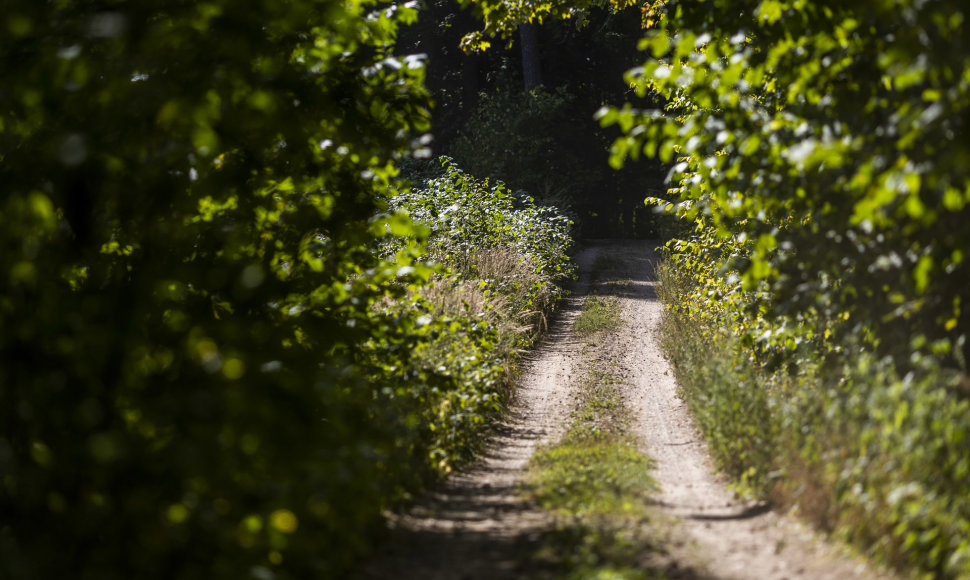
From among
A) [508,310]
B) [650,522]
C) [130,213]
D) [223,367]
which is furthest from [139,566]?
[508,310]

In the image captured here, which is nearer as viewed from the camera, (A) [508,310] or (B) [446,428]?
(B) [446,428]

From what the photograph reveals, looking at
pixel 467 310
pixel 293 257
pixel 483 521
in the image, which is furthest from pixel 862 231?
pixel 467 310

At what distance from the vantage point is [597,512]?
605 centimetres

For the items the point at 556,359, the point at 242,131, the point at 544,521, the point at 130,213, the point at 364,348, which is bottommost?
the point at 556,359

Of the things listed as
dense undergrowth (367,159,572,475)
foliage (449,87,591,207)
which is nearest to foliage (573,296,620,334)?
dense undergrowth (367,159,572,475)

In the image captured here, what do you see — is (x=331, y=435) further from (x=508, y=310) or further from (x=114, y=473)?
(x=508, y=310)

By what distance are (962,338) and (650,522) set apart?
→ 7.64ft

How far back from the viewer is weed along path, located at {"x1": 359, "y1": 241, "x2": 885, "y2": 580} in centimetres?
508

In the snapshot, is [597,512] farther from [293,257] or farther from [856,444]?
[293,257]

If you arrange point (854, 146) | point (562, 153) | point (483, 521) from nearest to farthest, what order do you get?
1. point (854, 146)
2. point (483, 521)
3. point (562, 153)

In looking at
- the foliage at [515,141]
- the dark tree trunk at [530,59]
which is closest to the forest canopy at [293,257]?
the foliage at [515,141]

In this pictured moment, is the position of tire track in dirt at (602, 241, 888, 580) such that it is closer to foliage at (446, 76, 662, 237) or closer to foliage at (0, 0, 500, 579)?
foliage at (0, 0, 500, 579)

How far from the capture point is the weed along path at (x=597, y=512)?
5078mm

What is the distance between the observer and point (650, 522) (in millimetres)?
5902
